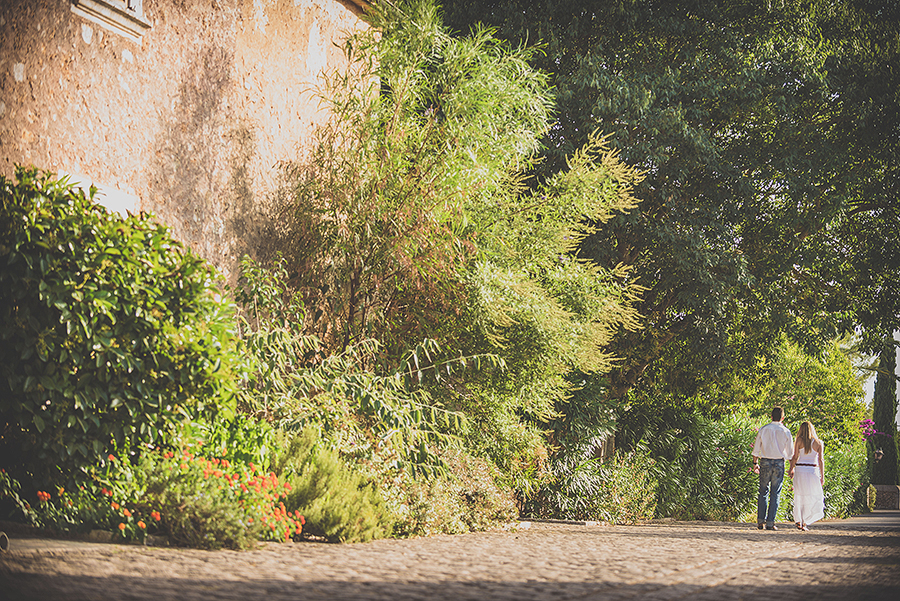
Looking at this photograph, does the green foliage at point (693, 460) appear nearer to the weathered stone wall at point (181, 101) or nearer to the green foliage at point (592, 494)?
the green foliage at point (592, 494)

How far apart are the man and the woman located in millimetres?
588

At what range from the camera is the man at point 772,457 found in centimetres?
1070

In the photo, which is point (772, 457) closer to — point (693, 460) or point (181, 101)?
point (693, 460)

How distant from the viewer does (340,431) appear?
290 inches

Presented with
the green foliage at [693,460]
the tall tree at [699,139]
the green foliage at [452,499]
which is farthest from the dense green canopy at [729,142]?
the green foliage at [452,499]

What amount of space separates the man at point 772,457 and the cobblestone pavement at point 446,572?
10.7 feet

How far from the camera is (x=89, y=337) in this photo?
17.7ft

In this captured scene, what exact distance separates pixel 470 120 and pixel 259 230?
8.92 ft

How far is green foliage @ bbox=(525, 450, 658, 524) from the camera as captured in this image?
1091 centimetres

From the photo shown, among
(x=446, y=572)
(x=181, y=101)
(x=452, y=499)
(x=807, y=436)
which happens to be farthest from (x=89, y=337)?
(x=807, y=436)

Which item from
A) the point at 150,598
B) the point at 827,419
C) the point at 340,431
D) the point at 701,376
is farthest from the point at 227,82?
the point at 827,419

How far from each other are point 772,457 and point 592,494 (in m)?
2.54

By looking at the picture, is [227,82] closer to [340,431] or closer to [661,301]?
[340,431]

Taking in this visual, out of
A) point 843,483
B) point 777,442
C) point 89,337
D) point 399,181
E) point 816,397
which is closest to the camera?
point 89,337
